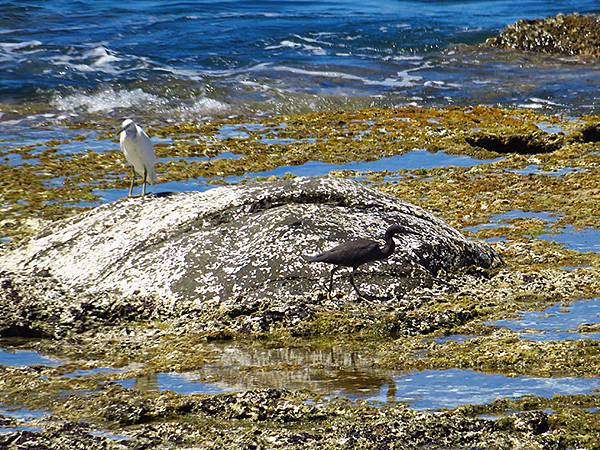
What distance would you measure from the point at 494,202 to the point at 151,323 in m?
4.76

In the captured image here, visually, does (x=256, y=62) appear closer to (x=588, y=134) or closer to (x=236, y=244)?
(x=588, y=134)

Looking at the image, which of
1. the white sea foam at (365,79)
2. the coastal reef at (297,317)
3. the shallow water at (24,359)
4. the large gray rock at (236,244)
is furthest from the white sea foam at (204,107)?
the shallow water at (24,359)

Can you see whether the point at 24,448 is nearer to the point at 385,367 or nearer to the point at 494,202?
the point at 385,367

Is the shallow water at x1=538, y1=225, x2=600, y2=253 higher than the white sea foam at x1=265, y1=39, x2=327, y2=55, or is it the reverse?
the white sea foam at x1=265, y1=39, x2=327, y2=55

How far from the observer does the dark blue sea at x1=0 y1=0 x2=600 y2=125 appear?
1855cm

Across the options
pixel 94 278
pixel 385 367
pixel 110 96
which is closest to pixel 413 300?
pixel 385 367

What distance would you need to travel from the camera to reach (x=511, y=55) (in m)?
23.1

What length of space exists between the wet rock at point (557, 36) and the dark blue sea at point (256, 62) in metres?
0.72

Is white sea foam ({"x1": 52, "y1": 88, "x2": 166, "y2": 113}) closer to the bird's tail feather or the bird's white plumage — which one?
the bird's tail feather

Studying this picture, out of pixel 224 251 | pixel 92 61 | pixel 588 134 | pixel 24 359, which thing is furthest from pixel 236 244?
pixel 92 61

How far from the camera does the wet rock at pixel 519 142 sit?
1312 cm

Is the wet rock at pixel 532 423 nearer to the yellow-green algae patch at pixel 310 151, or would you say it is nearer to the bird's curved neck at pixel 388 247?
the bird's curved neck at pixel 388 247

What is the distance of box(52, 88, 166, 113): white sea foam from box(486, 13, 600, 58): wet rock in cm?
972

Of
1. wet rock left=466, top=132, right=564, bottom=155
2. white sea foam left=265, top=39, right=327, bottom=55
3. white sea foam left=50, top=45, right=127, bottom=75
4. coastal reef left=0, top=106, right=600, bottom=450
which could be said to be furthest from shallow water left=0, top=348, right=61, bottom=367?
white sea foam left=265, top=39, right=327, bottom=55
